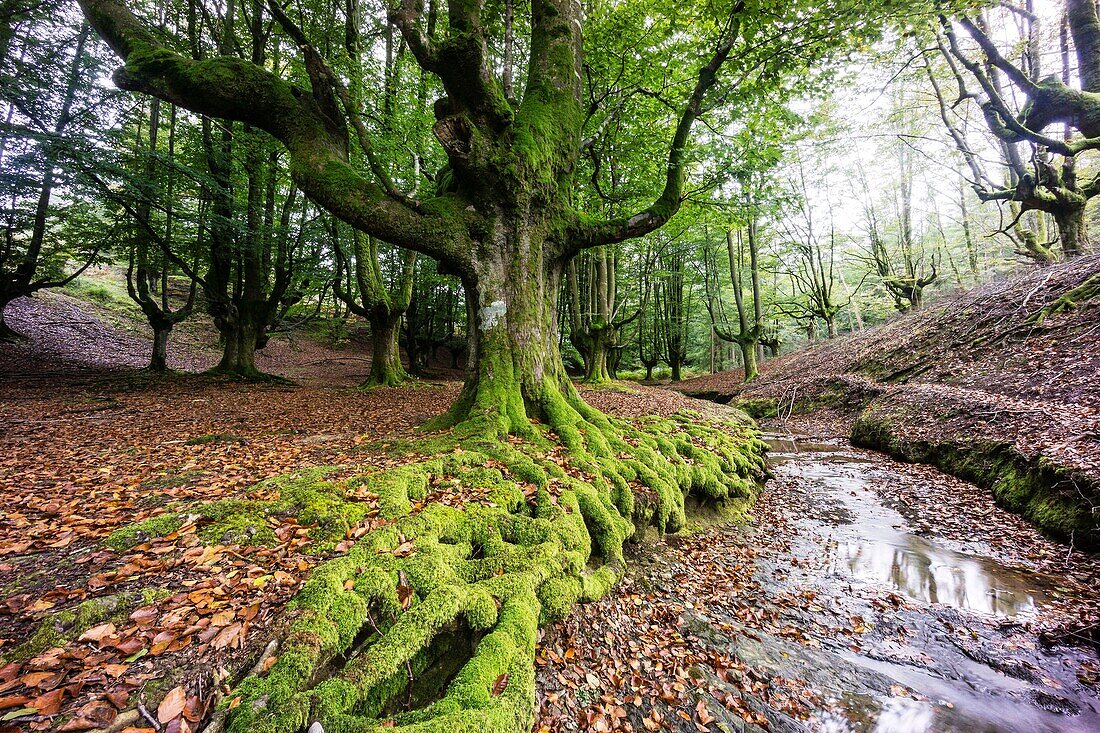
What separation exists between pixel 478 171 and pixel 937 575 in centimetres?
779

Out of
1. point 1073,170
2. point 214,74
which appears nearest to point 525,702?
point 214,74

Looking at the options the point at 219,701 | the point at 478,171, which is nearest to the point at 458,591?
the point at 219,701

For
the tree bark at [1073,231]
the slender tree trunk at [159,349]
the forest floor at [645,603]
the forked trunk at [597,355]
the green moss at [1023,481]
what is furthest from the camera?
the forked trunk at [597,355]

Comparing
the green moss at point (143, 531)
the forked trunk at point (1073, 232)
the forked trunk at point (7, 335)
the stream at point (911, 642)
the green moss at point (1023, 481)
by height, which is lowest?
the stream at point (911, 642)

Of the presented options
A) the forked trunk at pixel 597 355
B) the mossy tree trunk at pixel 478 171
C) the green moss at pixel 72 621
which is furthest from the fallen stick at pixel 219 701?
the forked trunk at pixel 597 355

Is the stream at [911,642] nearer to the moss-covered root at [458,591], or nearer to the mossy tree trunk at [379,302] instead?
the moss-covered root at [458,591]

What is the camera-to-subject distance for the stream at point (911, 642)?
299 cm

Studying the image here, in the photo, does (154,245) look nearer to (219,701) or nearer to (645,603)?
(219,701)

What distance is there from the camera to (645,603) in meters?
4.10

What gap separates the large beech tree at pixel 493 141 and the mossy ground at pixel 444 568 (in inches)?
45.0

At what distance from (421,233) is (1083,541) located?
9.16m

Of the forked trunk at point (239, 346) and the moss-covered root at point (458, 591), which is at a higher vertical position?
the forked trunk at point (239, 346)

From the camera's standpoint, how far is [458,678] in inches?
95.5

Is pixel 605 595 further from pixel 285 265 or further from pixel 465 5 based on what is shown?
pixel 285 265
